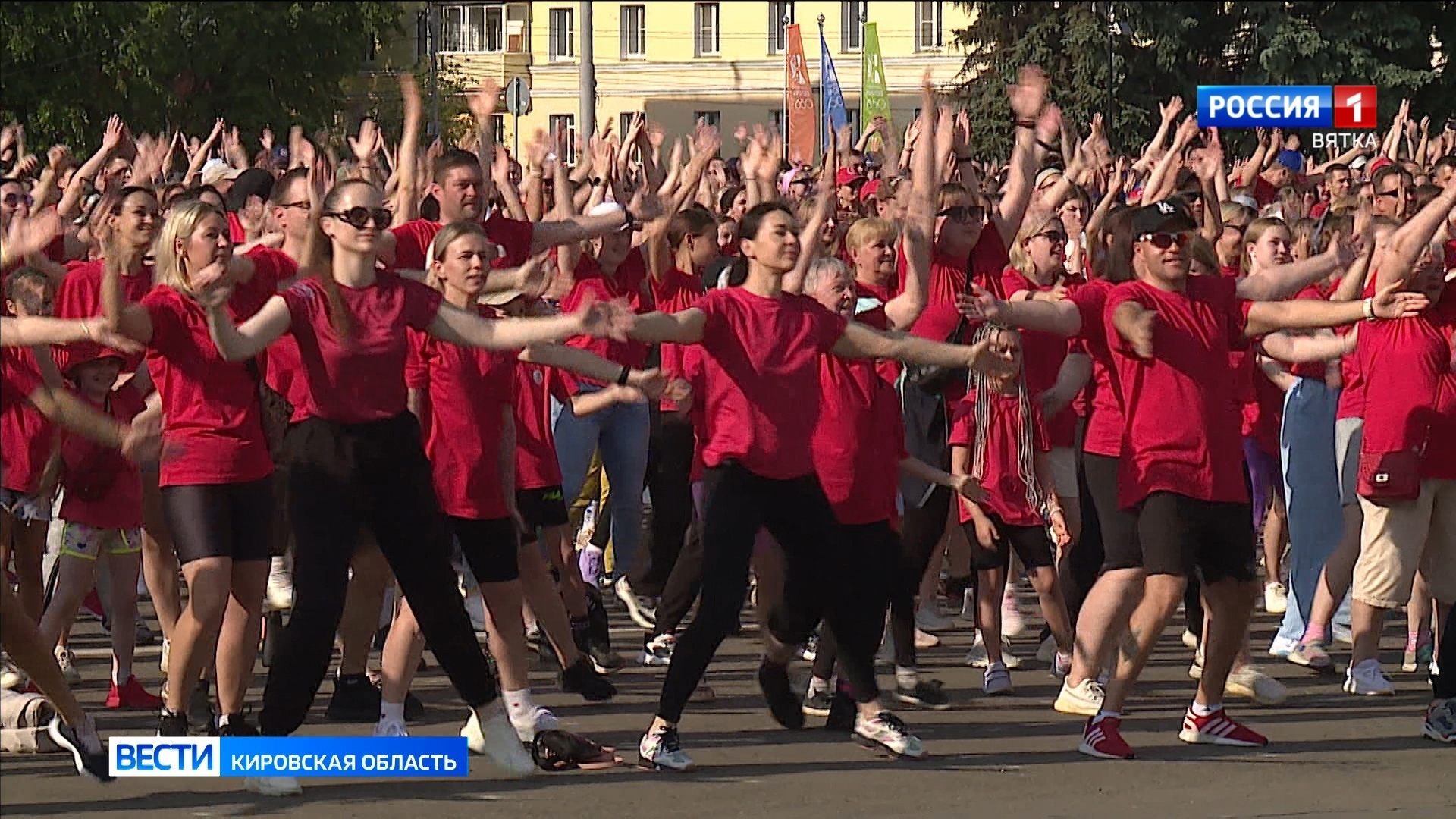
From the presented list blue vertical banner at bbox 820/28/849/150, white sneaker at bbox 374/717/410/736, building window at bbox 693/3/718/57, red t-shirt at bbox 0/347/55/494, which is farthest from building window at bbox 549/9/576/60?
white sneaker at bbox 374/717/410/736

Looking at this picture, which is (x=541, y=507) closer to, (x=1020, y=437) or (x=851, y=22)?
(x=1020, y=437)

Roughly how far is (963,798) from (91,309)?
12.6 ft

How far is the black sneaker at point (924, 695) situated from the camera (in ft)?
32.0

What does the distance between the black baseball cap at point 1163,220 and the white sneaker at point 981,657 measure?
2452 mm

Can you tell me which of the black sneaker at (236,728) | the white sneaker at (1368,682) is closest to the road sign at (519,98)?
the white sneaker at (1368,682)

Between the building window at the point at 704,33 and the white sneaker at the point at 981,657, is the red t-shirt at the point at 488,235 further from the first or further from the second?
the building window at the point at 704,33

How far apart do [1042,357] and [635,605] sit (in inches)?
112

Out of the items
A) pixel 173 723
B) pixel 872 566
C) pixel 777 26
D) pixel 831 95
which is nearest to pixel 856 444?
pixel 872 566

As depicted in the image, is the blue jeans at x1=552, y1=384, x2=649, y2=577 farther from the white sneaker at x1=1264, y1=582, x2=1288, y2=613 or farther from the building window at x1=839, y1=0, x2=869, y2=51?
the building window at x1=839, y1=0, x2=869, y2=51

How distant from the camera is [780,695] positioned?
30.0 ft

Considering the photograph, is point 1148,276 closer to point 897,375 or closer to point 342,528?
point 897,375

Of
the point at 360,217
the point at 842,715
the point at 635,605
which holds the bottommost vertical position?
the point at 635,605

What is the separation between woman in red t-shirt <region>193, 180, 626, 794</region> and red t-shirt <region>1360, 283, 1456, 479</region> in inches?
143

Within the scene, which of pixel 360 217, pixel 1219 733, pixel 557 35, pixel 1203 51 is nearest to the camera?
pixel 360 217
